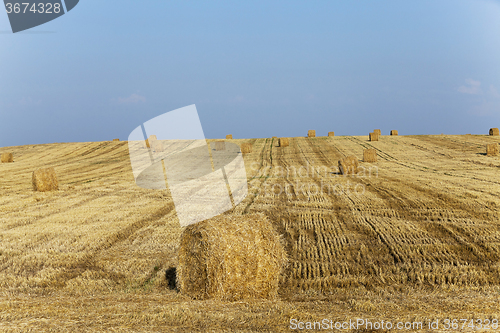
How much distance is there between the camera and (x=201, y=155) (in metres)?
31.2

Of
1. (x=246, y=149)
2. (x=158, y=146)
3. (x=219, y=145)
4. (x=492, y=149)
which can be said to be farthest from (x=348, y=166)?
(x=158, y=146)

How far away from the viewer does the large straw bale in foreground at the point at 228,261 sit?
5.96m

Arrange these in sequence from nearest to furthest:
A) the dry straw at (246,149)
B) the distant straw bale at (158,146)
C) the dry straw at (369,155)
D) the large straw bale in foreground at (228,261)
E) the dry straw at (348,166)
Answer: the large straw bale in foreground at (228,261) < the dry straw at (348,166) < the dry straw at (369,155) < the dry straw at (246,149) < the distant straw bale at (158,146)

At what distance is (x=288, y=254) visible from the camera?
7.98 meters

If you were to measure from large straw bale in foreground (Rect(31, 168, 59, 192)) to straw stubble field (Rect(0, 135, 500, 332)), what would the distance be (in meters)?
0.57

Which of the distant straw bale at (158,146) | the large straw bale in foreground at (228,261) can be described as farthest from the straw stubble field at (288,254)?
the distant straw bale at (158,146)

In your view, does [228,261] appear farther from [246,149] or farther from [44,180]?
[246,149]

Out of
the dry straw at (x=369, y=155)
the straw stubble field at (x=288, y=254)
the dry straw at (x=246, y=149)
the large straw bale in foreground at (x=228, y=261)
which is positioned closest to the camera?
the straw stubble field at (x=288, y=254)

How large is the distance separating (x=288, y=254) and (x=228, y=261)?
2.29 meters

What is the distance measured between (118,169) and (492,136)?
3124cm

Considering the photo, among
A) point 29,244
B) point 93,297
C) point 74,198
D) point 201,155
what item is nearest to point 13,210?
point 74,198

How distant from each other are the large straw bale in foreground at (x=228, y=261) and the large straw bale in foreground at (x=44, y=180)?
1241 cm

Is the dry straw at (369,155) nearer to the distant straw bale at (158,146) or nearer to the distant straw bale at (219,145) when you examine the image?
the distant straw bale at (219,145)

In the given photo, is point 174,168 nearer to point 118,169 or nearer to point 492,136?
point 118,169
